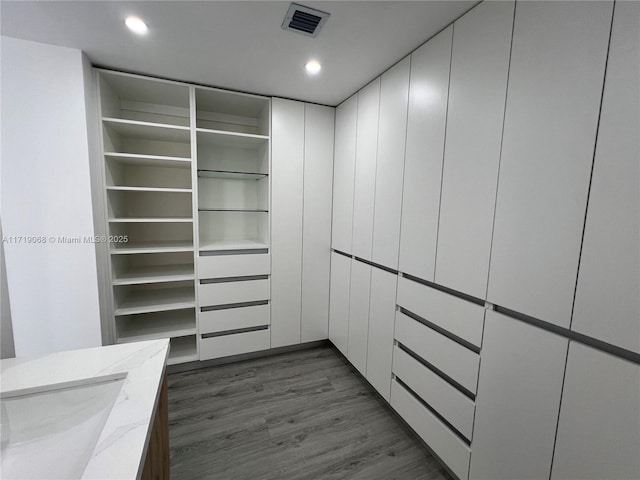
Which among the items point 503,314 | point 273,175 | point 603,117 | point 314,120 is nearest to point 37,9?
point 273,175

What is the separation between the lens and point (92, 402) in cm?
91

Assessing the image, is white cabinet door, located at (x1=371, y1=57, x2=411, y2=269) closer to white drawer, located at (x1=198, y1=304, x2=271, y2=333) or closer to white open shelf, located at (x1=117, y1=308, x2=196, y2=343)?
white drawer, located at (x1=198, y1=304, x2=271, y2=333)

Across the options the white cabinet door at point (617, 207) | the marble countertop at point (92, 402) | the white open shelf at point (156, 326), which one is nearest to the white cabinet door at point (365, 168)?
the white cabinet door at point (617, 207)

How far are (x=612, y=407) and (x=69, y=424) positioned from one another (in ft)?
5.63

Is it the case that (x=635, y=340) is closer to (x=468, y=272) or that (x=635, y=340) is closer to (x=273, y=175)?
(x=468, y=272)

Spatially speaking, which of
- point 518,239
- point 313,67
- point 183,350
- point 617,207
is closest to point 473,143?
point 518,239

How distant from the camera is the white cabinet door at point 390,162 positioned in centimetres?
185

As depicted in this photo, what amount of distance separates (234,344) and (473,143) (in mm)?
2506

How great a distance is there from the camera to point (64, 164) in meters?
1.88

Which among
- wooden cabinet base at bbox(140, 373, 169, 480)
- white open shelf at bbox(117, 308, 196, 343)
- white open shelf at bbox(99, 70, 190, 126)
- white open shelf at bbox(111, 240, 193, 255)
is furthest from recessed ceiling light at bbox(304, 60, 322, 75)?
white open shelf at bbox(117, 308, 196, 343)

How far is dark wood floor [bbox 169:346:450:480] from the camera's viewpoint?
1.62 meters

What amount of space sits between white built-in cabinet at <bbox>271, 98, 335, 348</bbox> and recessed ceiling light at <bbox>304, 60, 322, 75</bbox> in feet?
1.82

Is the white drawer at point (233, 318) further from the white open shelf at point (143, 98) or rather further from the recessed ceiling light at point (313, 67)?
the recessed ceiling light at point (313, 67)

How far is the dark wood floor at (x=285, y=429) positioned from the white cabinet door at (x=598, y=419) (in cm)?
85
